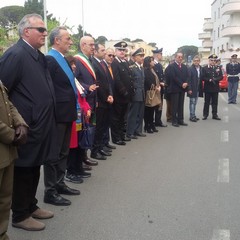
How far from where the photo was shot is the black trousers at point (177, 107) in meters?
10.8

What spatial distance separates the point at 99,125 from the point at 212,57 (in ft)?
21.0

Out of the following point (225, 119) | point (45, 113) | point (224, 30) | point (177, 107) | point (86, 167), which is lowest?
point (225, 119)

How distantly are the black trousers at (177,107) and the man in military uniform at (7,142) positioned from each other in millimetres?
7649

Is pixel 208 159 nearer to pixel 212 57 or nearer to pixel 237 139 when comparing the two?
pixel 237 139

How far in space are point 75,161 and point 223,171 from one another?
2.28 metres

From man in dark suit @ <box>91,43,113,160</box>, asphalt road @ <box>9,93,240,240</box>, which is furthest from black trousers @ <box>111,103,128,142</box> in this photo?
man in dark suit @ <box>91,43,113,160</box>

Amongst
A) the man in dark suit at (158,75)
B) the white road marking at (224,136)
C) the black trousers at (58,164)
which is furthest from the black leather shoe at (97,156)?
the man in dark suit at (158,75)

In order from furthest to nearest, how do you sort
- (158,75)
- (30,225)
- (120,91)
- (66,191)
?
1. (158,75)
2. (120,91)
3. (66,191)
4. (30,225)

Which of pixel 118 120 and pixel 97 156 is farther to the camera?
pixel 118 120

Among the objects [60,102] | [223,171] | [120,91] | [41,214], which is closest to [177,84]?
[120,91]

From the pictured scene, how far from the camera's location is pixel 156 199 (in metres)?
4.90

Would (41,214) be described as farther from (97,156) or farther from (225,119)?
(225,119)

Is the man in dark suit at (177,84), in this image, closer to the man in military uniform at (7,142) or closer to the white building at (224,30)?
the man in military uniform at (7,142)

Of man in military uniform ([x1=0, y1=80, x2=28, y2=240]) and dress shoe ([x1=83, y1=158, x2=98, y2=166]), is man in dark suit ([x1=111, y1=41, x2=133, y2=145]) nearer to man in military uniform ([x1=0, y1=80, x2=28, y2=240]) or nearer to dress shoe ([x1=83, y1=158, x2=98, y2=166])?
dress shoe ([x1=83, y1=158, x2=98, y2=166])
